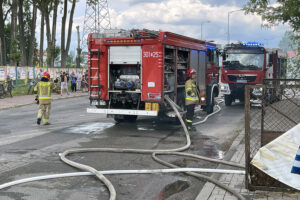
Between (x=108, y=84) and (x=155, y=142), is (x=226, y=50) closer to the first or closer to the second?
(x=108, y=84)

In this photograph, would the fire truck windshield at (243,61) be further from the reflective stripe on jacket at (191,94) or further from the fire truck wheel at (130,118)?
the reflective stripe on jacket at (191,94)

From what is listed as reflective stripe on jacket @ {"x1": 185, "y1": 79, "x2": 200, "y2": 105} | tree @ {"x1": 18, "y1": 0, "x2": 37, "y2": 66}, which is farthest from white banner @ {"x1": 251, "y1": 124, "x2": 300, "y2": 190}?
tree @ {"x1": 18, "y1": 0, "x2": 37, "y2": 66}

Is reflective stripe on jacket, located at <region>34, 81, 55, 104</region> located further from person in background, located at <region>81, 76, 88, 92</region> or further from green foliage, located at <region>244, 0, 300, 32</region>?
person in background, located at <region>81, 76, 88, 92</region>

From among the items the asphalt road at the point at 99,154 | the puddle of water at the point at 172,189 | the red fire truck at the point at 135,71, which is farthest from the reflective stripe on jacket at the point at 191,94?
the puddle of water at the point at 172,189

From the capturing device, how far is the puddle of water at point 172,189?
5801 millimetres

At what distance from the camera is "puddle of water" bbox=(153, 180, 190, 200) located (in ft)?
19.0

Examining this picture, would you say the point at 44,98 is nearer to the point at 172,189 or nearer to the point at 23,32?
the point at 172,189

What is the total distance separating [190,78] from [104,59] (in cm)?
253

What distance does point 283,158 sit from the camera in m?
5.12

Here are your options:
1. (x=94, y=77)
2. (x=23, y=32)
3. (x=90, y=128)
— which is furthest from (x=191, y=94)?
(x=23, y=32)

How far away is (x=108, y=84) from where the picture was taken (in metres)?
12.1

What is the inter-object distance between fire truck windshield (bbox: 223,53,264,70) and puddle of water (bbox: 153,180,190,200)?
14714 mm

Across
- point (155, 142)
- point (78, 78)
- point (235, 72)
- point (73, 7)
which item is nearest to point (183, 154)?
point (155, 142)

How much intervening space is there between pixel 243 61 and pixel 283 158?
51.8ft
